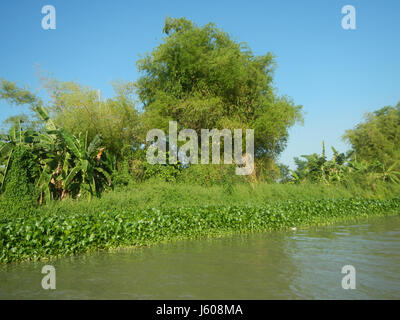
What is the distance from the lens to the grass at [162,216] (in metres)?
7.98

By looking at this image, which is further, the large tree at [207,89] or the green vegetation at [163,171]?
the large tree at [207,89]

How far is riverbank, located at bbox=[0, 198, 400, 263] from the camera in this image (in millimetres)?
7828

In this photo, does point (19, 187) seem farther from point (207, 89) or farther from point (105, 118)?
point (207, 89)

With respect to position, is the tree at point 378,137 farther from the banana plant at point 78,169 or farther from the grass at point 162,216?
the banana plant at point 78,169

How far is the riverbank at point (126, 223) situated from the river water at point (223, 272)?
42 centimetres

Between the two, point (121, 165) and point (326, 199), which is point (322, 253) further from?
Answer: point (121, 165)

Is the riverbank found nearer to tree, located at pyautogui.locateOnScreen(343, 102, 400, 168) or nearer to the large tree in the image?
the large tree

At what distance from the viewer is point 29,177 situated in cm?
1076

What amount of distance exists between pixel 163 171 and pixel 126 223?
6295mm

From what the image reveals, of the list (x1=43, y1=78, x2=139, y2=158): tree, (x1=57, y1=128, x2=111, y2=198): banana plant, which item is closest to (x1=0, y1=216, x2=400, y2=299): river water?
(x1=57, y1=128, x2=111, y2=198): banana plant

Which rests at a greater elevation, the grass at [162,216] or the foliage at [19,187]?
the foliage at [19,187]

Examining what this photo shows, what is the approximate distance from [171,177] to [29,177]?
Answer: 630cm

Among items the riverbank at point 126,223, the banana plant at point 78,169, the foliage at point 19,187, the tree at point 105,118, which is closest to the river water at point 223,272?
the riverbank at point 126,223

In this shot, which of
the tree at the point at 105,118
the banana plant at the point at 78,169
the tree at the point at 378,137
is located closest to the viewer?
the banana plant at the point at 78,169
